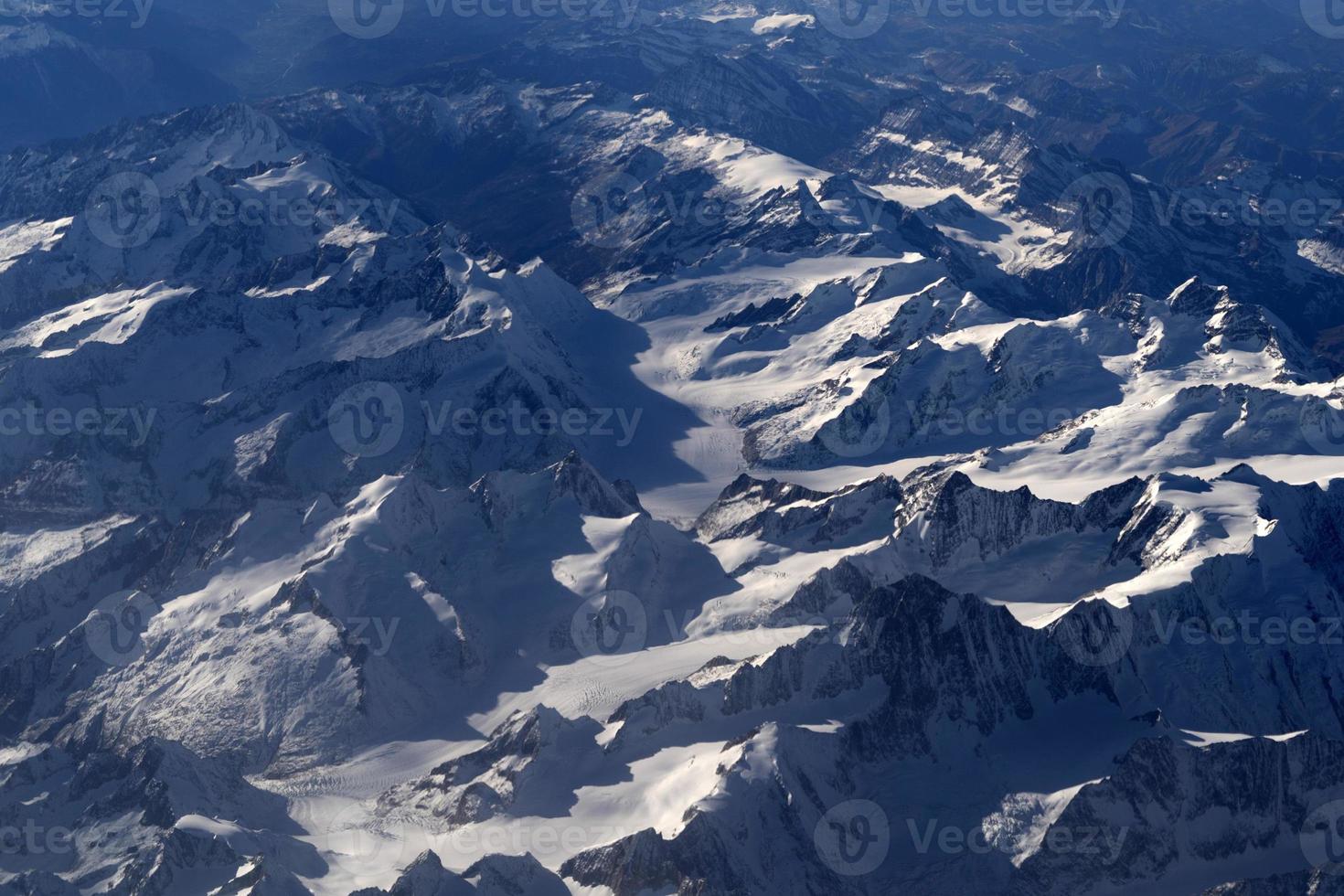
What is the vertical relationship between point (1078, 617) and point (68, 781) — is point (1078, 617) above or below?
above

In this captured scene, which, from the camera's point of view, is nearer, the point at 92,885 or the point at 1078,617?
the point at 92,885

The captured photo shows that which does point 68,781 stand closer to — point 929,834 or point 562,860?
point 562,860

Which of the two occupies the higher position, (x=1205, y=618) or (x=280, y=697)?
(x=1205, y=618)

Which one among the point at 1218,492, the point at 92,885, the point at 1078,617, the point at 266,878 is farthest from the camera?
the point at 1218,492

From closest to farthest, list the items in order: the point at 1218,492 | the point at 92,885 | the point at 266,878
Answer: the point at 266,878, the point at 92,885, the point at 1218,492

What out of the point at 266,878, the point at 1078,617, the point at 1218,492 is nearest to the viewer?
the point at 266,878

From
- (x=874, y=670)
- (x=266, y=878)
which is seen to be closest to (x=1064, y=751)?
(x=874, y=670)

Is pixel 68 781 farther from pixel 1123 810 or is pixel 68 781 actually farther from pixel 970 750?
pixel 1123 810

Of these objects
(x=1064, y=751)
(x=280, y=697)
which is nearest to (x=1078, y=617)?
(x=1064, y=751)

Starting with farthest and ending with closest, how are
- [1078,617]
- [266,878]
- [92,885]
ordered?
[1078,617]
[92,885]
[266,878]
